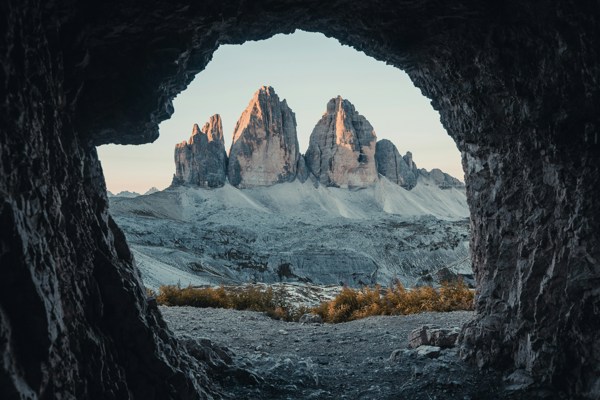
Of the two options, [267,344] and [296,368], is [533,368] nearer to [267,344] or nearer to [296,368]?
[296,368]

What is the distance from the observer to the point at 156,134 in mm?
6484

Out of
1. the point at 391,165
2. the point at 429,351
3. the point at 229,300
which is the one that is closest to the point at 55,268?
the point at 429,351

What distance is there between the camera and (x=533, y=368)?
17.4 feet

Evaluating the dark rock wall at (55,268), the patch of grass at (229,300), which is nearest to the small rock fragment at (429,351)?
the dark rock wall at (55,268)

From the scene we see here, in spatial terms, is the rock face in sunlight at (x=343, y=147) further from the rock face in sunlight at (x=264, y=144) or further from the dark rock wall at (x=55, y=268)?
the dark rock wall at (x=55, y=268)

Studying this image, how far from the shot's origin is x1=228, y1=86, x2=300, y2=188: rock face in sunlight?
115875mm

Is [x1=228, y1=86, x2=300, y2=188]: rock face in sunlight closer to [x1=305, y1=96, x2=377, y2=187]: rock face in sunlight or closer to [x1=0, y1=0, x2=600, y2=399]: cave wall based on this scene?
[x1=305, y1=96, x2=377, y2=187]: rock face in sunlight

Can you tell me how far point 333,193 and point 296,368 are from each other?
11504 centimetres

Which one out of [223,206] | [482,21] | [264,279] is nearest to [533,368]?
[482,21]

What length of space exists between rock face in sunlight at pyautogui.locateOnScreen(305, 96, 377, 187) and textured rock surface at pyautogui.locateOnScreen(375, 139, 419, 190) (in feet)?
23.8

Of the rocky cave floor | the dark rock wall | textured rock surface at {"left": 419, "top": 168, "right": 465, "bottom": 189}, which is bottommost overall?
the rocky cave floor

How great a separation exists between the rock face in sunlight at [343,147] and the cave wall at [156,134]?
113992 millimetres

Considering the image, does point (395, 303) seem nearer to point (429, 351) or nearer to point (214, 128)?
point (429, 351)

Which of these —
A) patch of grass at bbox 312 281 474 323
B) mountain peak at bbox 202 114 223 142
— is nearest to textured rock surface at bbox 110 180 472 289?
patch of grass at bbox 312 281 474 323
